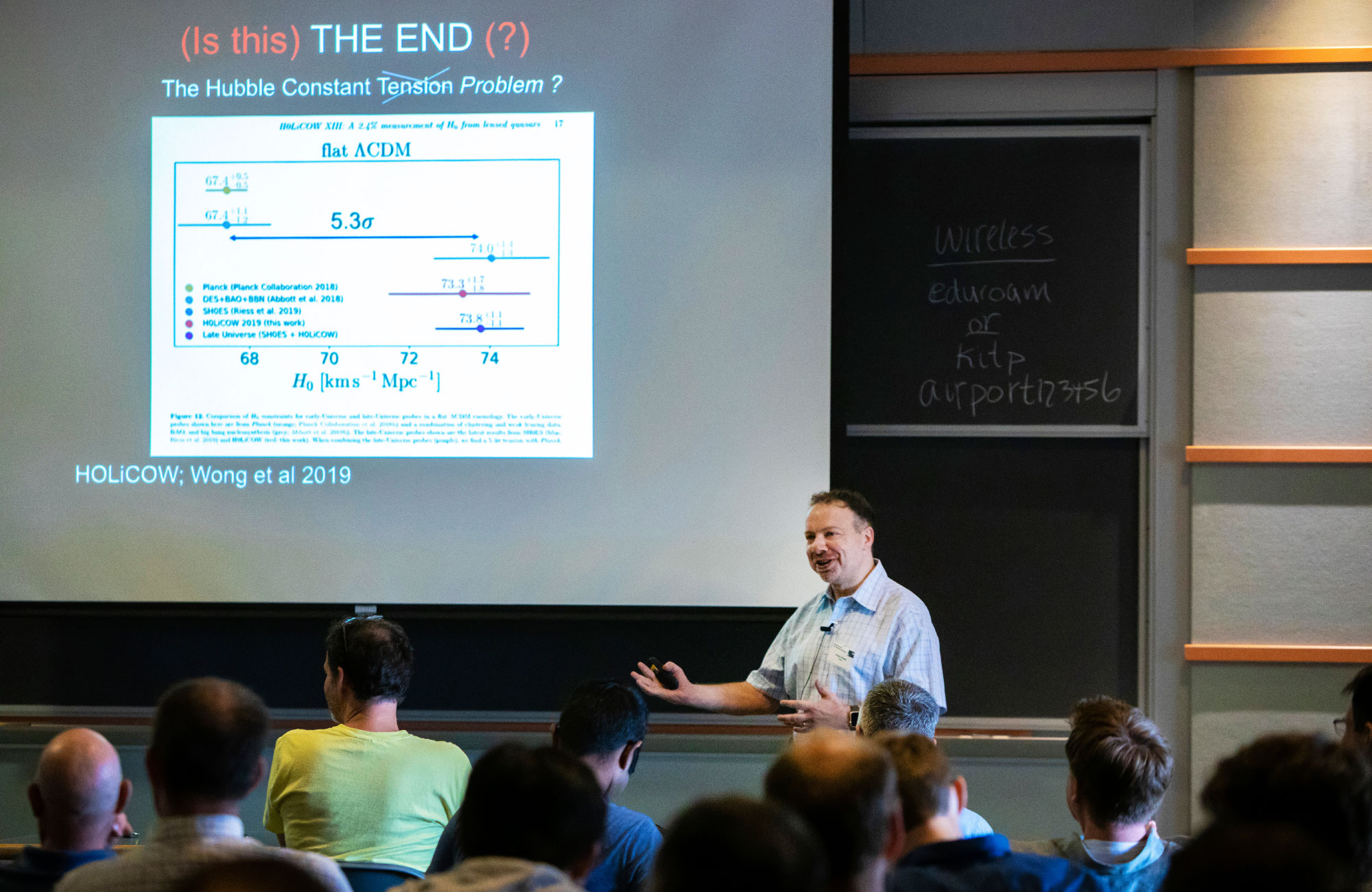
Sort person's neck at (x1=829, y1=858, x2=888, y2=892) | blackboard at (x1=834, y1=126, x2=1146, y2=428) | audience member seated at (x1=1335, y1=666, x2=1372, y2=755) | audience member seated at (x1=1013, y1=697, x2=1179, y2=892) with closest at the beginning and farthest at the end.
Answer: person's neck at (x1=829, y1=858, x2=888, y2=892)
audience member seated at (x1=1013, y1=697, x2=1179, y2=892)
audience member seated at (x1=1335, y1=666, x2=1372, y2=755)
blackboard at (x1=834, y1=126, x2=1146, y2=428)

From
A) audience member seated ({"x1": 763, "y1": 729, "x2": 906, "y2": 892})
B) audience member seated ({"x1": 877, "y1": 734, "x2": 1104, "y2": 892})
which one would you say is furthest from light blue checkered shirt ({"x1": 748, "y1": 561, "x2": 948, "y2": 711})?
audience member seated ({"x1": 763, "y1": 729, "x2": 906, "y2": 892})

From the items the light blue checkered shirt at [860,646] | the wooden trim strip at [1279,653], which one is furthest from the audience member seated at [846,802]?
the wooden trim strip at [1279,653]

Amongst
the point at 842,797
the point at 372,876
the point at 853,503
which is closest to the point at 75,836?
the point at 372,876

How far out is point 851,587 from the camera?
282 cm

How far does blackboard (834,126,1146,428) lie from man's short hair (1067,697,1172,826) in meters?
1.80

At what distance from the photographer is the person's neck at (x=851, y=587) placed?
9.27ft

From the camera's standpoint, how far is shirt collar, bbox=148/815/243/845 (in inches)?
52.6

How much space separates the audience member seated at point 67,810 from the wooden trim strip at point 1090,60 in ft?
9.02

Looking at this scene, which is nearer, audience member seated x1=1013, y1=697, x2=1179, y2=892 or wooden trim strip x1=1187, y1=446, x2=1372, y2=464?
audience member seated x1=1013, y1=697, x2=1179, y2=892

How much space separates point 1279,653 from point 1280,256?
4.01ft

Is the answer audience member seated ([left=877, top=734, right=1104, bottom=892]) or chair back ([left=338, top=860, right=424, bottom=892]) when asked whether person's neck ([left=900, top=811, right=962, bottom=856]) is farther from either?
chair back ([left=338, top=860, right=424, bottom=892])

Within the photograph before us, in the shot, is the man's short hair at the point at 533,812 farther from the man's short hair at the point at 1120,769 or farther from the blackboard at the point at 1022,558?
the blackboard at the point at 1022,558

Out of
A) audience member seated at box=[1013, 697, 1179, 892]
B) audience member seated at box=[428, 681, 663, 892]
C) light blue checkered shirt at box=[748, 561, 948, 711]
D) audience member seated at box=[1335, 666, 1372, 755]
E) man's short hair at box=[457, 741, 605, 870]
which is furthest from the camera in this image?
light blue checkered shirt at box=[748, 561, 948, 711]

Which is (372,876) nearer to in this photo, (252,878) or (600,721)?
(600,721)
